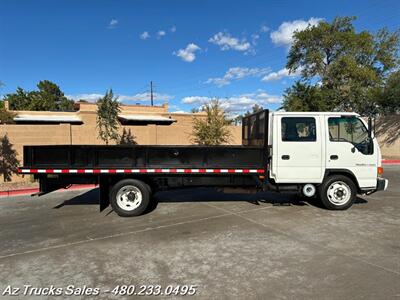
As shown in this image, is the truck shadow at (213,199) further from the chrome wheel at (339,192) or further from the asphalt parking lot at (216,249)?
the chrome wheel at (339,192)

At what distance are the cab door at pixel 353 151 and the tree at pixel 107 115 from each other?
382 inches

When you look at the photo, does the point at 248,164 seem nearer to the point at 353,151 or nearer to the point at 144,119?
the point at 353,151

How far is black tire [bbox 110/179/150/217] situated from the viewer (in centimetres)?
704

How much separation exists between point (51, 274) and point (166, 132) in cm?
1204

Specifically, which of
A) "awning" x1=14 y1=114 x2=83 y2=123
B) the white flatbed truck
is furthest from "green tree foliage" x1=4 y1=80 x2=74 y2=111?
the white flatbed truck

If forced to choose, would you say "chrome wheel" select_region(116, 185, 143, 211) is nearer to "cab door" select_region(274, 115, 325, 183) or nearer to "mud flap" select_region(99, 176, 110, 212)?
"mud flap" select_region(99, 176, 110, 212)

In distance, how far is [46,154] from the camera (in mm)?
6926

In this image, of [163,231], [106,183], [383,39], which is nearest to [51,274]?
Answer: [163,231]

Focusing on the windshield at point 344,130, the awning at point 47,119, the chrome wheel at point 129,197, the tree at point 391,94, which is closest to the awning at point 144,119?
the awning at point 47,119

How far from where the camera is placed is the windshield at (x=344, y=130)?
7.18 meters

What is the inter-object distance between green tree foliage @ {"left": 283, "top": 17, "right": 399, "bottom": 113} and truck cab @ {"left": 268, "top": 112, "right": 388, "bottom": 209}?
18.5 meters

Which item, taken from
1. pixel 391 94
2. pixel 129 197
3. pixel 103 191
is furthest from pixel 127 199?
pixel 391 94

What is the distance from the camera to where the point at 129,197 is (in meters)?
Answer: 7.15

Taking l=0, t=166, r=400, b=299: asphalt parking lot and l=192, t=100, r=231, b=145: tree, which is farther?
l=192, t=100, r=231, b=145: tree
